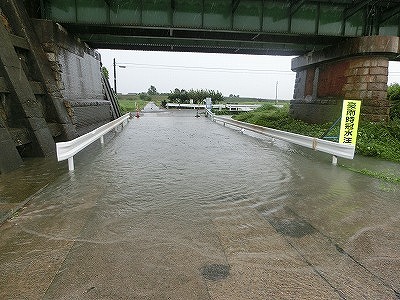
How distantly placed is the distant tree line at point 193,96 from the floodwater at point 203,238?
73.9 meters

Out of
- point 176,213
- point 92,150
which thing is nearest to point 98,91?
point 92,150

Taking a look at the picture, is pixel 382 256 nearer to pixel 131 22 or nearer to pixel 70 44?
pixel 131 22

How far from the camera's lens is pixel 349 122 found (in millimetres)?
9031

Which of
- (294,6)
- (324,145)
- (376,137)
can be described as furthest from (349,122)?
(294,6)

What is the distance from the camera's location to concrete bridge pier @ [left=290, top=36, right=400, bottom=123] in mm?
14578

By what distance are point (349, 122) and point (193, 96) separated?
73004 mm

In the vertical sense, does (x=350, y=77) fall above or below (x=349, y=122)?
above

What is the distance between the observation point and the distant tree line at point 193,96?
80062mm

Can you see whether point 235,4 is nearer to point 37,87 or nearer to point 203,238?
point 37,87

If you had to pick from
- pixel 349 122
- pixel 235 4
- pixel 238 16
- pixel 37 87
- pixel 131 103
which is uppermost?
pixel 235 4

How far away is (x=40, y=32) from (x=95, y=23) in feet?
9.16

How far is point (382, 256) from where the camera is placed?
3555 mm

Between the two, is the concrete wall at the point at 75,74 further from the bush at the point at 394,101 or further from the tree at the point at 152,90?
the tree at the point at 152,90

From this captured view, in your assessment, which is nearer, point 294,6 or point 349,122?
point 349,122
